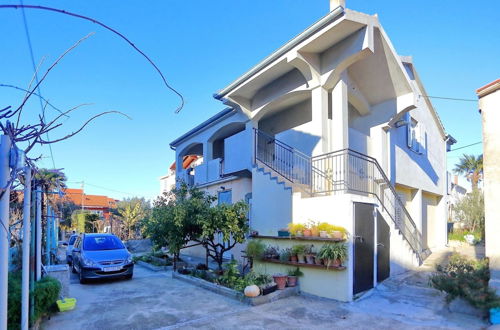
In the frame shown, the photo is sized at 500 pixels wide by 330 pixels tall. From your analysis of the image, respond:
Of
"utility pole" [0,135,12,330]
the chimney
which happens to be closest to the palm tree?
the chimney

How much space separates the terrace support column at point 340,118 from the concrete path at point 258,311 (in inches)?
168

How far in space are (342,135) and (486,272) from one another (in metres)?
5.00

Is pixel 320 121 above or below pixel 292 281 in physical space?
above

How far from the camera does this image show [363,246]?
24.8ft

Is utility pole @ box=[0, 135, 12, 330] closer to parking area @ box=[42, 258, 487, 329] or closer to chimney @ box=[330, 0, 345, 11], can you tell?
parking area @ box=[42, 258, 487, 329]

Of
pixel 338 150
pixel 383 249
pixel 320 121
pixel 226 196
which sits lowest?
pixel 383 249

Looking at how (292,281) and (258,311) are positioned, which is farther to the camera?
(292,281)

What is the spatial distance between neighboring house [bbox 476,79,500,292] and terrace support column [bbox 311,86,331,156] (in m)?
4.18

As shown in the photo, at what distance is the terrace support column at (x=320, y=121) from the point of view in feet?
32.3

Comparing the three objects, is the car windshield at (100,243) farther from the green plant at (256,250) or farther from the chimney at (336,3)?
the chimney at (336,3)

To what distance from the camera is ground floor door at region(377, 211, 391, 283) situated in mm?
8188

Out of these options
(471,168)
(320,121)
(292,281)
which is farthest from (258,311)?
(471,168)

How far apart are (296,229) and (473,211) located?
579 inches

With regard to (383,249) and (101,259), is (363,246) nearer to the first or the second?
(383,249)
